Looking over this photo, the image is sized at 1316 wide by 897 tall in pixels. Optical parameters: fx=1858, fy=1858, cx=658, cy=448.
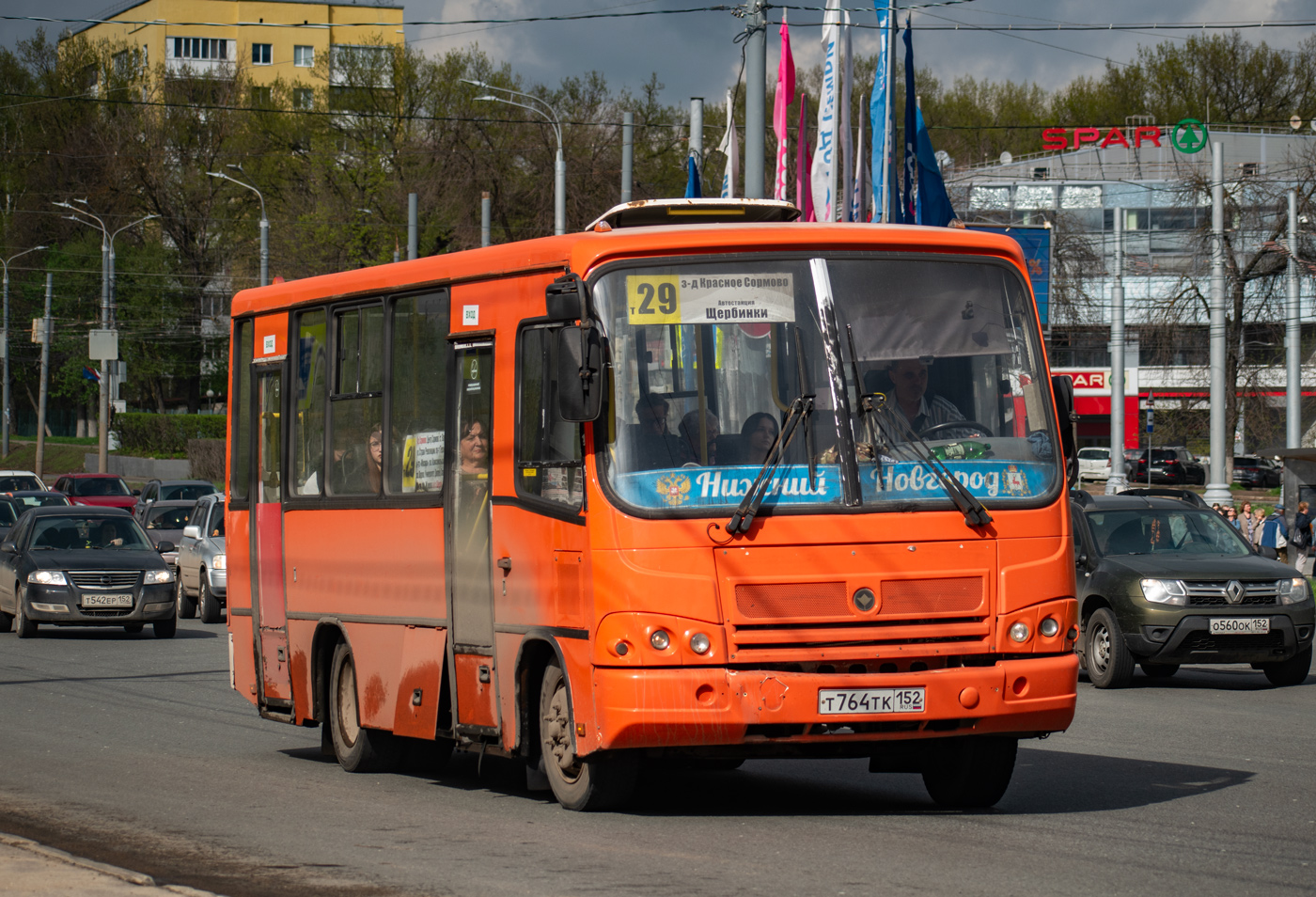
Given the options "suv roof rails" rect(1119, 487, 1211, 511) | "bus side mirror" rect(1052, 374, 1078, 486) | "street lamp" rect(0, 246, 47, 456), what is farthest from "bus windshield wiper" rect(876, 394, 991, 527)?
"street lamp" rect(0, 246, 47, 456)

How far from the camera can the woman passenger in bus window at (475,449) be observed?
935cm

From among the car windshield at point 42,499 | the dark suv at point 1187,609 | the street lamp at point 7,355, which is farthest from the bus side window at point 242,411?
the street lamp at point 7,355

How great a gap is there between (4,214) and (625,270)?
81.4 m

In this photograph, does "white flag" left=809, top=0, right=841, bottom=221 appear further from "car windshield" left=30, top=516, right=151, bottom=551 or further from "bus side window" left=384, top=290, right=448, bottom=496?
"bus side window" left=384, top=290, right=448, bottom=496

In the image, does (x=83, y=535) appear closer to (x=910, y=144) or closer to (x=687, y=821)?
(x=910, y=144)

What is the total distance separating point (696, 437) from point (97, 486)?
136 ft

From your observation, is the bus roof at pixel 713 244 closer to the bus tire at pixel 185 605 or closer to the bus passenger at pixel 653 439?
the bus passenger at pixel 653 439

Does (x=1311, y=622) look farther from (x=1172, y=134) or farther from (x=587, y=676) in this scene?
(x=1172, y=134)

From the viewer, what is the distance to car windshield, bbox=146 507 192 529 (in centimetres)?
3403

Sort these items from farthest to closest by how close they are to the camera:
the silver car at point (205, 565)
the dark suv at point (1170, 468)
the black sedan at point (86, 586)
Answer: the dark suv at point (1170, 468) → the silver car at point (205, 565) → the black sedan at point (86, 586)

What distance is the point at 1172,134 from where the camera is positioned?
73750 millimetres

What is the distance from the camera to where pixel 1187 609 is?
16516mm

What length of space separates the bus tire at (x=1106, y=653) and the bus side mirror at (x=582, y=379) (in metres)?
9.92

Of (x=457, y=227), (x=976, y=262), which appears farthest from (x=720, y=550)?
(x=457, y=227)
